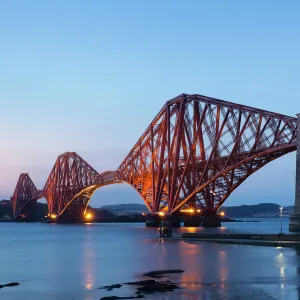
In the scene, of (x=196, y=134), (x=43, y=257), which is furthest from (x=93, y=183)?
(x=43, y=257)

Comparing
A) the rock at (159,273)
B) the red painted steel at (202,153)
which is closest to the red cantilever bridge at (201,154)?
the red painted steel at (202,153)

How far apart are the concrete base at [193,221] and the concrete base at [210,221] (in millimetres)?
2173

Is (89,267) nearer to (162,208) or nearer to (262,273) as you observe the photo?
(262,273)

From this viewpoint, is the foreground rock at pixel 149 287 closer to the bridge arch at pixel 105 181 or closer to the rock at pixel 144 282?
the rock at pixel 144 282

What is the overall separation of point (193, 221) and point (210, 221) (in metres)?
4.72

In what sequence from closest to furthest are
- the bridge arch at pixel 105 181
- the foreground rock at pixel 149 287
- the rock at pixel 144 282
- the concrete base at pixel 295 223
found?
1. the foreground rock at pixel 149 287
2. the rock at pixel 144 282
3. the concrete base at pixel 295 223
4. the bridge arch at pixel 105 181

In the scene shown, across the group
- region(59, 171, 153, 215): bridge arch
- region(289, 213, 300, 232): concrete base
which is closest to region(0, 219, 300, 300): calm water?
region(289, 213, 300, 232): concrete base

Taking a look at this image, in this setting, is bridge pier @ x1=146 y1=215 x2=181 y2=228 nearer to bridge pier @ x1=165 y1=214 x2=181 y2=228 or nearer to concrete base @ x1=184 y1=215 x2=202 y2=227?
bridge pier @ x1=165 y1=214 x2=181 y2=228

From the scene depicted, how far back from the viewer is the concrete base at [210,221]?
122812mm

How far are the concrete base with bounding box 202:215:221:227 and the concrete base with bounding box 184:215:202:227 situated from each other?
85.6 inches

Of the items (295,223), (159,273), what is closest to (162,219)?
(295,223)

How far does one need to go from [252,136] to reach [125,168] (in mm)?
56870

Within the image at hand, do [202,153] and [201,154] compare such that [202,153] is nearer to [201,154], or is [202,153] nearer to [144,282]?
[201,154]

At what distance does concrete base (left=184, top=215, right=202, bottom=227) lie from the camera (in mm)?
125569
